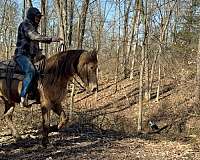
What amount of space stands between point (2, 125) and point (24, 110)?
3982mm

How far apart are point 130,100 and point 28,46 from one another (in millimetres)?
19165

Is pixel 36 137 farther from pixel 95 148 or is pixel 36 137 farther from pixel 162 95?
pixel 162 95

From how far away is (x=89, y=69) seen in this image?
28.2 ft

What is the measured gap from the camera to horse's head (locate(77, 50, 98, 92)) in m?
8.56

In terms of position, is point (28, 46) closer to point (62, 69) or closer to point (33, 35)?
point (33, 35)

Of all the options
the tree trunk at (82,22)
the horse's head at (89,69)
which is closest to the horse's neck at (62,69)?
the horse's head at (89,69)

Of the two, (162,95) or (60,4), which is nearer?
(60,4)

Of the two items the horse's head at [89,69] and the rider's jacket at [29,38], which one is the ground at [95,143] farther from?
the rider's jacket at [29,38]

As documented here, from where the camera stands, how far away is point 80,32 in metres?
16.2

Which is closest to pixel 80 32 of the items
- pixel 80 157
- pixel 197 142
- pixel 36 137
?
pixel 36 137

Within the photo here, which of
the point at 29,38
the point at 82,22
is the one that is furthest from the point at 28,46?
the point at 82,22

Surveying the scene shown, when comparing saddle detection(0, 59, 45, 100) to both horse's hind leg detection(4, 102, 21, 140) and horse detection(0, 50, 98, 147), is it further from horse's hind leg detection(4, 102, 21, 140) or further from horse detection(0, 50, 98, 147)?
horse's hind leg detection(4, 102, 21, 140)

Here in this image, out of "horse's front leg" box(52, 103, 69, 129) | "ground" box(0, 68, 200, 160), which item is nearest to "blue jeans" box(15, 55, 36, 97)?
"horse's front leg" box(52, 103, 69, 129)

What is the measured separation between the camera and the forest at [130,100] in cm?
871
